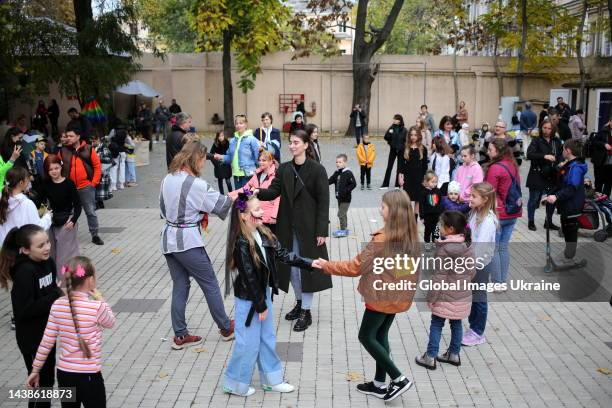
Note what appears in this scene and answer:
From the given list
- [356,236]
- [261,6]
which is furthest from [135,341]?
[261,6]

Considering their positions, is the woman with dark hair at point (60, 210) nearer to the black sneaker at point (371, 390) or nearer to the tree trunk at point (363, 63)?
the black sneaker at point (371, 390)

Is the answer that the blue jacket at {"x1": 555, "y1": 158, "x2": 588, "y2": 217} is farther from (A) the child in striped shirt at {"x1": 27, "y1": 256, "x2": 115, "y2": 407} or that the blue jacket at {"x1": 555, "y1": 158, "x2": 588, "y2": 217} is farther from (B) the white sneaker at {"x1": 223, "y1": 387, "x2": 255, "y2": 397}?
(A) the child in striped shirt at {"x1": 27, "y1": 256, "x2": 115, "y2": 407}

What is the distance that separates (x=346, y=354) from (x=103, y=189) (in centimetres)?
906

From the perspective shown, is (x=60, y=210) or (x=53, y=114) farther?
(x=53, y=114)

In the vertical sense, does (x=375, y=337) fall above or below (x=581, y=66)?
below

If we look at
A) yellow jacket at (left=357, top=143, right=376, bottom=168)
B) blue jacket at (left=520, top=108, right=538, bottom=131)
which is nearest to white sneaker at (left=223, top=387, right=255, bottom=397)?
yellow jacket at (left=357, top=143, right=376, bottom=168)

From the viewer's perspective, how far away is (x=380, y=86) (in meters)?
31.9

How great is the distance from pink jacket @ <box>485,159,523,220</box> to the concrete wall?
23501 millimetres

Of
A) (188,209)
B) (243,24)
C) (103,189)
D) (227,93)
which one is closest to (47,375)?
(188,209)

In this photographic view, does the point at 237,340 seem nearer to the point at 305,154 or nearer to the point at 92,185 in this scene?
the point at 305,154

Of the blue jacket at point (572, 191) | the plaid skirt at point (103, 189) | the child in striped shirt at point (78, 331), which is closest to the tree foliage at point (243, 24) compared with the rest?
the plaid skirt at point (103, 189)

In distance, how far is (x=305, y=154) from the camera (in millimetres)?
7480

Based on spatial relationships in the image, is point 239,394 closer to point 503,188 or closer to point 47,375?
point 47,375

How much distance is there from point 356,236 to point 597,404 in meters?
6.42
